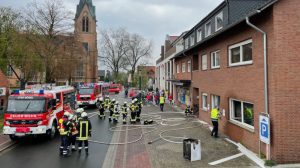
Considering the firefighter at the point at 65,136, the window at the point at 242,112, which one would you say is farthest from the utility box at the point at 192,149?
the firefighter at the point at 65,136

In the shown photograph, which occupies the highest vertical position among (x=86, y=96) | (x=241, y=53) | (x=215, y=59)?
(x=215, y=59)

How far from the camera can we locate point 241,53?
10477mm

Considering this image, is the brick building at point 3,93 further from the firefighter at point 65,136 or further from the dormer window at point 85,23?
the dormer window at point 85,23

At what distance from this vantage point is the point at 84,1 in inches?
2778

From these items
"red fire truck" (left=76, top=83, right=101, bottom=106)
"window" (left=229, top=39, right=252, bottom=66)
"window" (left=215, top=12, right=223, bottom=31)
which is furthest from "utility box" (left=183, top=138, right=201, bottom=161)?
"red fire truck" (left=76, top=83, right=101, bottom=106)

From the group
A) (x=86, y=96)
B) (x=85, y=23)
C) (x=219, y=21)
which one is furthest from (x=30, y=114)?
(x=85, y=23)

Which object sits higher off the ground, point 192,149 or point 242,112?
point 242,112

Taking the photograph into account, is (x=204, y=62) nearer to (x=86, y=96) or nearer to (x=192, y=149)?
(x=192, y=149)

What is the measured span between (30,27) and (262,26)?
1102 inches

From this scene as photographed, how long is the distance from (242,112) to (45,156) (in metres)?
8.20

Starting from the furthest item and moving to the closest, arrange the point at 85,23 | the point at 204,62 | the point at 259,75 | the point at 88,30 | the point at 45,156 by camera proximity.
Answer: the point at 88,30 → the point at 85,23 → the point at 204,62 → the point at 45,156 → the point at 259,75

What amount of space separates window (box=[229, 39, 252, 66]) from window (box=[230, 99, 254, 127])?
5.66 ft

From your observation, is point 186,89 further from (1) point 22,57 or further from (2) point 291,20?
(1) point 22,57

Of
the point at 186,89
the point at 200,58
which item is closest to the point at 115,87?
the point at 186,89
